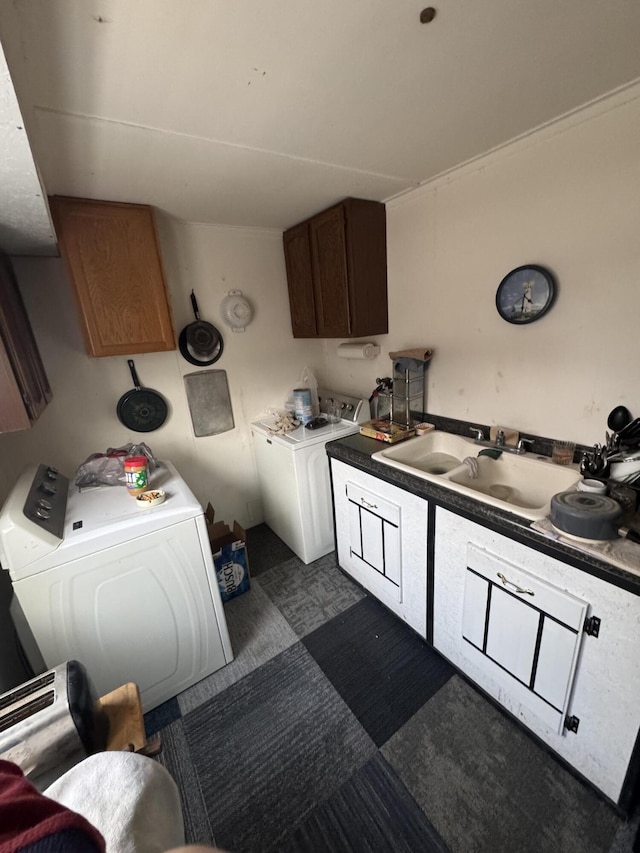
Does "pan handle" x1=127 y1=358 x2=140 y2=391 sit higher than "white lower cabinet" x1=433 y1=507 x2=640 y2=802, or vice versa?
"pan handle" x1=127 y1=358 x2=140 y2=391

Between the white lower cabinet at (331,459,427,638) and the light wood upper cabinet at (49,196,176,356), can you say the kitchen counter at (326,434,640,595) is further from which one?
the light wood upper cabinet at (49,196,176,356)

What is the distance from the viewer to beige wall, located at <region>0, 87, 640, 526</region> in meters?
1.22

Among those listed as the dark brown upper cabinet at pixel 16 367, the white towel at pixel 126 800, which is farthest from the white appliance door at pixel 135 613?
the white towel at pixel 126 800

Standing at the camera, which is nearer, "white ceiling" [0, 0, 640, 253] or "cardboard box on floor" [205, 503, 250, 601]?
"white ceiling" [0, 0, 640, 253]

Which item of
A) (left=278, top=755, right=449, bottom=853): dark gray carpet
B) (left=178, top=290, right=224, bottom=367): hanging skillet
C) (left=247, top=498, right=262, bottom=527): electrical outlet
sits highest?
(left=178, top=290, right=224, bottom=367): hanging skillet

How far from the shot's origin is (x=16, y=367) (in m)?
1.11

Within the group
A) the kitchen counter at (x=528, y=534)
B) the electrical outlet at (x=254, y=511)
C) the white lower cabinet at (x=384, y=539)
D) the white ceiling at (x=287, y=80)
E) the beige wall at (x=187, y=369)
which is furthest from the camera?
the electrical outlet at (x=254, y=511)

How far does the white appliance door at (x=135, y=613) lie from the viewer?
1.20 m

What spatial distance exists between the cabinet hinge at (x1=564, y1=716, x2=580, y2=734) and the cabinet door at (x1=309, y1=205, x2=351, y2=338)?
1812mm

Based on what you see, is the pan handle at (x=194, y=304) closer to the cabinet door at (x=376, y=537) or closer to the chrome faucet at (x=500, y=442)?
the cabinet door at (x=376, y=537)

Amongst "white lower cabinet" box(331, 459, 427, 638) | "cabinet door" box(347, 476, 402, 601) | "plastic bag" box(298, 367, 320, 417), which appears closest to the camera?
"white lower cabinet" box(331, 459, 427, 638)

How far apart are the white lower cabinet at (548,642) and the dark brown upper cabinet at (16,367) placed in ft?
4.95

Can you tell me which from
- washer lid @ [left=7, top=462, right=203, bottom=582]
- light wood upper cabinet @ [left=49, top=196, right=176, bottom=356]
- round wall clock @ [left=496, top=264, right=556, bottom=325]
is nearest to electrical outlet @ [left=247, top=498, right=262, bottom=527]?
washer lid @ [left=7, top=462, right=203, bottom=582]

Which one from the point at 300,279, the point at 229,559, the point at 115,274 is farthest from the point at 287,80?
the point at 229,559
